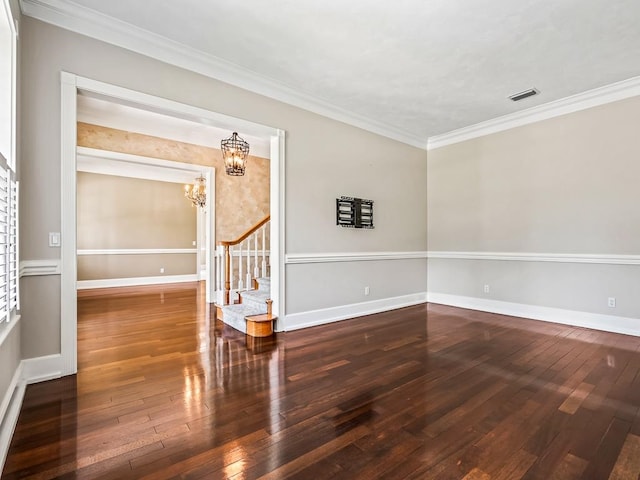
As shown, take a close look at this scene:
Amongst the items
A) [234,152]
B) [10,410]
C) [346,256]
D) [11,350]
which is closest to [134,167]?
[234,152]

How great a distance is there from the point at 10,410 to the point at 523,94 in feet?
18.8

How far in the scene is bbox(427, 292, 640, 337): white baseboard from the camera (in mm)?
3883

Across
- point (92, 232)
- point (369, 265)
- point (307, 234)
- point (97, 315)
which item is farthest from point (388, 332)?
point (92, 232)

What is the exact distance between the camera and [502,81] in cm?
378

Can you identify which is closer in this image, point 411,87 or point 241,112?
point 241,112

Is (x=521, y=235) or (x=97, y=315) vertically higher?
Answer: (x=521, y=235)

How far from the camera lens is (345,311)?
15.2 ft

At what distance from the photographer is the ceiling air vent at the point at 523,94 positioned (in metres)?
4.01

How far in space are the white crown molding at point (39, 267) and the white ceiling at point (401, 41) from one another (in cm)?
195

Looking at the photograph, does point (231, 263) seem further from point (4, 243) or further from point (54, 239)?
point (4, 243)

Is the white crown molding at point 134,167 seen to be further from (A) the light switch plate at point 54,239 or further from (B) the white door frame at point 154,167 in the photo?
(A) the light switch plate at point 54,239

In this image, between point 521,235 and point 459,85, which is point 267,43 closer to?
point 459,85

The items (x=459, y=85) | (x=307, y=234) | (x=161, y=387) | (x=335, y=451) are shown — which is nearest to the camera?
(x=335, y=451)

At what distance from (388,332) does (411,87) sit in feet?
9.95
